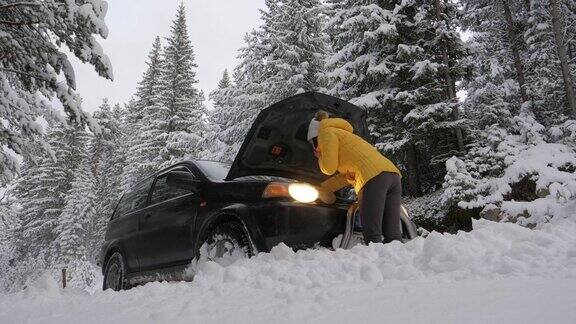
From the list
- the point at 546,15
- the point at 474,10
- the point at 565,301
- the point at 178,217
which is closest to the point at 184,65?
the point at 474,10

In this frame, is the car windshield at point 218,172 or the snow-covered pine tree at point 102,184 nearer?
the car windshield at point 218,172

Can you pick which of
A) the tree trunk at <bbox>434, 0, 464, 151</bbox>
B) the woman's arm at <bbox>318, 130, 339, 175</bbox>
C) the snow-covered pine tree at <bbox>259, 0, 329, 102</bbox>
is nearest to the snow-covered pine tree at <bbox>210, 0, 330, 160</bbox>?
the snow-covered pine tree at <bbox>259, 0, 329, 102</bbox>

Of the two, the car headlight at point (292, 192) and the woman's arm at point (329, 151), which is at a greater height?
the woman's arm at point (329, 151)

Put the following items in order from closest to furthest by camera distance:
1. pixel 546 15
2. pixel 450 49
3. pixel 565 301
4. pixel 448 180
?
pixel 565 301
pixel 448 180
pixel 450 49
pixel 546 15

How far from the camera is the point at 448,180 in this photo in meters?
10.9

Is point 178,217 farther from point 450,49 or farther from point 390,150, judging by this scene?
point 450,49

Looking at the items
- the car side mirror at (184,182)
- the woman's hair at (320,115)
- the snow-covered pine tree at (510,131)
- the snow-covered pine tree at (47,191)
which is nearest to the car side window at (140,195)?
the car side mirror at (184,182)

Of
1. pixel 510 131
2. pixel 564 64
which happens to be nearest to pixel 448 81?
pixel 510 131

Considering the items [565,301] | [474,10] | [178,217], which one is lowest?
[565,301]

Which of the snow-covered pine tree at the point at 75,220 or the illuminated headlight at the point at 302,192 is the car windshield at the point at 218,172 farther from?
the snow-covered pine tree at the point at 75,220

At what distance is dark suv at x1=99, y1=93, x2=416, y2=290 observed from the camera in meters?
3.93

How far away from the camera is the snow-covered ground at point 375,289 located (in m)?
2.01

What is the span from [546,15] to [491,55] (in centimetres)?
297

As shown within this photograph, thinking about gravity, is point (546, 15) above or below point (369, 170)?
above
